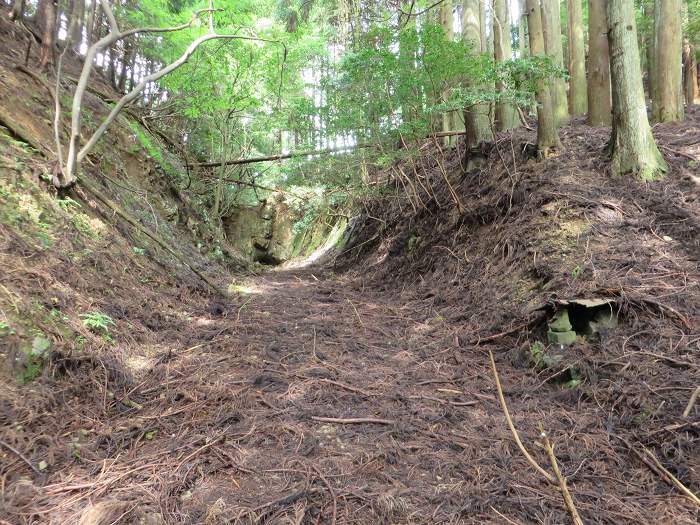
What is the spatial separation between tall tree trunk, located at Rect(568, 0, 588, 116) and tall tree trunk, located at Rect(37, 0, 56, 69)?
35.9 feet

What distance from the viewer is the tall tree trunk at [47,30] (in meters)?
6.26

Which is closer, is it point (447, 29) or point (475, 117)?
point (475, 117)

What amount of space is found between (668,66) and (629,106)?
12.2 feet

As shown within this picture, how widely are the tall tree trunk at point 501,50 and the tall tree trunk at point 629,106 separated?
1573 millimetres

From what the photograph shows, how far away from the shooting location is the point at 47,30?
6.45 metres

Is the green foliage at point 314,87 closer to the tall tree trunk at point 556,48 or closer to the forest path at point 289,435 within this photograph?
the tall tree trunk at point 556,48

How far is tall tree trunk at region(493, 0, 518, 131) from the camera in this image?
8.52 meters

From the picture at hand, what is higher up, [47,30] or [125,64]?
[125,64]

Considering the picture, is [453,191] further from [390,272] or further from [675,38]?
[675,38]

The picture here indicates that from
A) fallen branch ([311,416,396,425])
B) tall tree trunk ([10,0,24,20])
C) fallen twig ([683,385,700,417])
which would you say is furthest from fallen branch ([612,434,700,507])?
tall tree trunk ([10,0,24,20])

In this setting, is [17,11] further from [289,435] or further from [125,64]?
[289,435]

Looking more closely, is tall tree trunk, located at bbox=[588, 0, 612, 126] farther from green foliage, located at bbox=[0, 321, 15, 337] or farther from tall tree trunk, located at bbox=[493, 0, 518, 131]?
green foliage, located at bbox=[0, 321, 15, 337]

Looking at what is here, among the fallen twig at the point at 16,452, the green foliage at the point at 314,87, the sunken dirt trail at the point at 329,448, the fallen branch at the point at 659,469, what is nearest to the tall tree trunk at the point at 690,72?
the green foliage at the point at 314,87

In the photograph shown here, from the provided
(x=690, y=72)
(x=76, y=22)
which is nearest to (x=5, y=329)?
(x=76, y=22)
